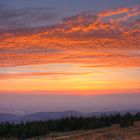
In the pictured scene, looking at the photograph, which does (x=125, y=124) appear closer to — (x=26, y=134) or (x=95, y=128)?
(x=95, y=128)

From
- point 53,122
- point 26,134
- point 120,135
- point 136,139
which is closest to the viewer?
point 136,139

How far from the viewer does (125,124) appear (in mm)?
45531

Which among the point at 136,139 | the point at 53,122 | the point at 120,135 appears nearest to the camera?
the point at 136,139

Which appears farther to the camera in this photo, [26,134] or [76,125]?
[76,125]

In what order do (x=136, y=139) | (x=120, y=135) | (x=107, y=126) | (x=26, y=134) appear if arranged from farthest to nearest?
(x=107, y=126)
(x=26, y=134)
(x=120, y=135)
(x=136, y=139)

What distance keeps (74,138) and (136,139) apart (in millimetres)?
7260

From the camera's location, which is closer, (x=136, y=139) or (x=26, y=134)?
(x=136, y=139)

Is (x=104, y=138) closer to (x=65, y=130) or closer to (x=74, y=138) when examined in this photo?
(x=74, y=138)

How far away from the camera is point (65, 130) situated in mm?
49000

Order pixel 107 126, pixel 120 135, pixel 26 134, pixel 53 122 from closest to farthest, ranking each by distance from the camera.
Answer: pixel 120 135, pixel 26 134, pixel 107 126, pixel 53 122

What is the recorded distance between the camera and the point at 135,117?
2191 inches

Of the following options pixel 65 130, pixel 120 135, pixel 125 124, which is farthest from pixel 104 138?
pixel 65 130

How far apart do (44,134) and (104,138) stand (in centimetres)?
1296

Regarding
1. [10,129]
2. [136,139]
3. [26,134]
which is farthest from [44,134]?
[136,139]
